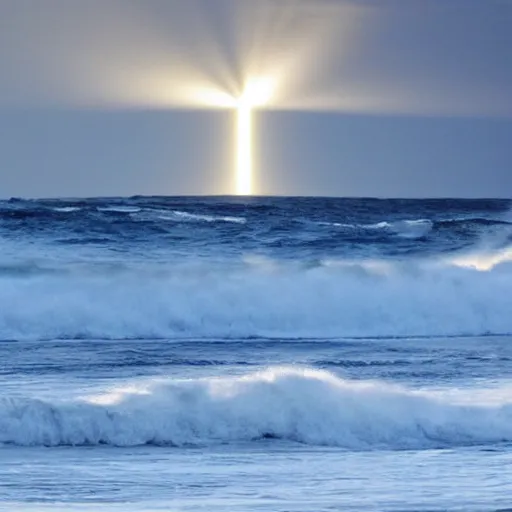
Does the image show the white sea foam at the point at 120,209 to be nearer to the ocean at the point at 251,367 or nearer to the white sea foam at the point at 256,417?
the ocean at the point at 251,367

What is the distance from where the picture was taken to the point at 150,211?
93.8 feet

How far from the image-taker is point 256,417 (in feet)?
28.4

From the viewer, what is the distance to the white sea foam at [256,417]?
8.29 meters

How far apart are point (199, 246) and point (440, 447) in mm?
14387

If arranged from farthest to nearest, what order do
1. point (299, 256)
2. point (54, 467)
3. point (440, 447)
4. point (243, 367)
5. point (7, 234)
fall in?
1. point (7, 234)
2. point (299, 256)
3. point (243, 367)
4. point (440, 447)
5. point (54, 467)

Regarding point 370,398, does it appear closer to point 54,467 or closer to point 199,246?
point 54,467

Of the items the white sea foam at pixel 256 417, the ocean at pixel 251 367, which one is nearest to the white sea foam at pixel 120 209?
the ocean at pixel 251 367

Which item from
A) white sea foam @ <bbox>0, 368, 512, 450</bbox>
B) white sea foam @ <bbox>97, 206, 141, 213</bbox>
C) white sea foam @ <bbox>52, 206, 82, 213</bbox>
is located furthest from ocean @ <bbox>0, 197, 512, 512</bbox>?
white sea foam @ <bbox>97, 206, 141, 213</bbox>

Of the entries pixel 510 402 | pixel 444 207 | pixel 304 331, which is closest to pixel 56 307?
pixel 304 331

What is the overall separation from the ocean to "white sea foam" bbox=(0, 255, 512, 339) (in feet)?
0.14

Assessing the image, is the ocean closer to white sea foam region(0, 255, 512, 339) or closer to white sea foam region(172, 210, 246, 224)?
white sea foam region(0, 255, 512, 339)

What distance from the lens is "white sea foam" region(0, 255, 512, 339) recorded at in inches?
612

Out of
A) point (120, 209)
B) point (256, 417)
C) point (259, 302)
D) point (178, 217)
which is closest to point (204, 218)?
point (178, 217)

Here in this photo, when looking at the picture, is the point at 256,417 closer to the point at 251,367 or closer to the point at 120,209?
the point at 251,367
